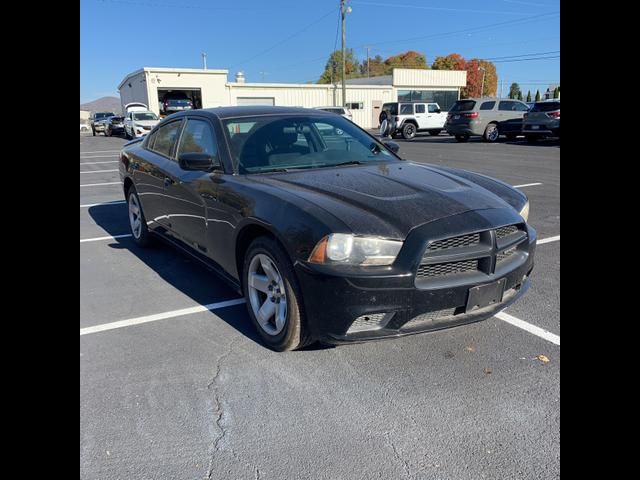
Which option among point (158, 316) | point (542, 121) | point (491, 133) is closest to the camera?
point (158, 316)

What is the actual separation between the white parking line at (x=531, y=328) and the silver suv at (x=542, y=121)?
16.6 m

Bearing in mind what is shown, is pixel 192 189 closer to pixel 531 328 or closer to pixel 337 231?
pixel 337 231

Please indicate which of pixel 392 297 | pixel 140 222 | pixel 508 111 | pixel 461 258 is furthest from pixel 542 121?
pixel 392 297

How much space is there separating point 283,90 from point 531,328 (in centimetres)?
3544

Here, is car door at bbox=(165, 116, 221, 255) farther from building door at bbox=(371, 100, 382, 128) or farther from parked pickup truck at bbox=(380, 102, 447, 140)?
building door at bbox=(371, 100, 382, 128)

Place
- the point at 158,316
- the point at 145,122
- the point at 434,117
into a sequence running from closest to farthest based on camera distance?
the point at 158,316 → the point at 145,122 → the point at 434,117

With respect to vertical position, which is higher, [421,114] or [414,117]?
[421,114]

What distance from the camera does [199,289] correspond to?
14.6 ft

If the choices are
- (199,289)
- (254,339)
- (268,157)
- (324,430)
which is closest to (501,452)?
(324,430)

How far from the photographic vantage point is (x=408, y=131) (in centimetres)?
2742

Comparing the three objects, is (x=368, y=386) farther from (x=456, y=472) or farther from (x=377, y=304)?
(x=456, y=472)

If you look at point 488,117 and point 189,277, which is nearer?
point 189,277

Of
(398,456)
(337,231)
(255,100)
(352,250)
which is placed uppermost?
(255,100)

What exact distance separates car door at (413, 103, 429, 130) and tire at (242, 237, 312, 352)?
1012 inches
